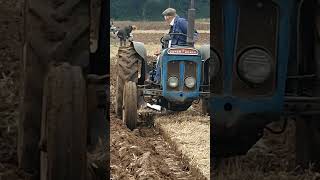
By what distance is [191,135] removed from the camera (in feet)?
22.8

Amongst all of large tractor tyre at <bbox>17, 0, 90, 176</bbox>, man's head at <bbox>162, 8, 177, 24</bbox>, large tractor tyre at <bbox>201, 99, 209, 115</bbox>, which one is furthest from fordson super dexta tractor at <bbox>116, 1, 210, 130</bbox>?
large tractor tyre at <bbox>17, 0, 90, 176</bbox>

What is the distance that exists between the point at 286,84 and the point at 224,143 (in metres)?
0.51

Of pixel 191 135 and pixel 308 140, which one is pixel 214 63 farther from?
pixel 191 135

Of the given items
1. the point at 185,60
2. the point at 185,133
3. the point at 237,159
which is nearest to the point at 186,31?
the point at 185,60

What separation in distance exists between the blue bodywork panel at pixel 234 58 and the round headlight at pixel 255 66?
0.05 m

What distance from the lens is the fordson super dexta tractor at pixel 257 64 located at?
3076 mm

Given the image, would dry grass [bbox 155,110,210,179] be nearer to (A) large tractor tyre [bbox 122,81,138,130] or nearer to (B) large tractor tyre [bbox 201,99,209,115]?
(B) large tractor tyre [bbox 201,99,209,115]

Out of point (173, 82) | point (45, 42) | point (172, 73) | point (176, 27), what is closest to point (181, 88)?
point (173, 82)

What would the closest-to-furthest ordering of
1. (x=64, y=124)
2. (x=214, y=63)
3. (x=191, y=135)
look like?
(x=64, y=124)
(x=214, y=63)
(x=191, y=135)

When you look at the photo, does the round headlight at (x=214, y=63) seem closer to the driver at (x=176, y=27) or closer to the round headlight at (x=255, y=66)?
the round headlight at (x=255, y=66)

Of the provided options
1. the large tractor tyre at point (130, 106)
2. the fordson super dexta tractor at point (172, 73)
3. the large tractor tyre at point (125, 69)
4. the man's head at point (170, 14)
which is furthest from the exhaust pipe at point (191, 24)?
the large tractor tyre at point (130, 106)

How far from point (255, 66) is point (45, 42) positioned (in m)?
1.35

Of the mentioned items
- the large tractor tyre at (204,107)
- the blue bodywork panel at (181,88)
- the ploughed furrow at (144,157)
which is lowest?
the ploughed furrow at (144,157)

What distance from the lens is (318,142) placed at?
3.63m
